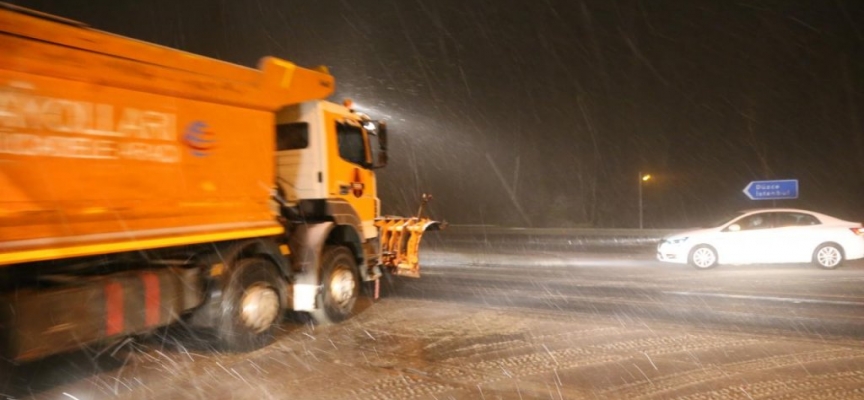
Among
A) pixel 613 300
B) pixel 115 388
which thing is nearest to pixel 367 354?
pixel 115 388

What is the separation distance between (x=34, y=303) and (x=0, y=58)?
6.32 feet

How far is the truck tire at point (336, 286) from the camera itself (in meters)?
8.80

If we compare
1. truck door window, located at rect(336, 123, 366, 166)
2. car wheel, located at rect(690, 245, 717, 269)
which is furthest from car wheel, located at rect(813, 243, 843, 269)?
truck door window, located at rect(336, 123, 366, 166)

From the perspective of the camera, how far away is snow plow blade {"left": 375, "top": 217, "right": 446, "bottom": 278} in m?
11.0

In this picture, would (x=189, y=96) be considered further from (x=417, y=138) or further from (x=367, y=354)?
(x=417, y=138)

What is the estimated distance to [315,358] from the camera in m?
7.02

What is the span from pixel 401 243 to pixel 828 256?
9.79 metres

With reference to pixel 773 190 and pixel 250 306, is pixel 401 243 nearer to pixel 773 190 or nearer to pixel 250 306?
pixel 250 306

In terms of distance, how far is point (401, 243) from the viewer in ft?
37.1

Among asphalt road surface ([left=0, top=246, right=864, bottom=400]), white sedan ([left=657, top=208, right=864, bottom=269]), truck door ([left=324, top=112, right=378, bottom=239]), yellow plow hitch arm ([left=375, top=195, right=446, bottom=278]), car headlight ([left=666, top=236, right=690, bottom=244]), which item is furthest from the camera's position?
car headlight ([left=666, top=236, right=690, bottom=244])

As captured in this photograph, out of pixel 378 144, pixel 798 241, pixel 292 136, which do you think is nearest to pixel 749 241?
pixel 798 241

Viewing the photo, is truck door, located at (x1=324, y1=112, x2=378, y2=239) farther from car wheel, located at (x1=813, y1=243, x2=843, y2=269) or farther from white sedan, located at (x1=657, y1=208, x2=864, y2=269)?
car wheel, located at (x1=813, y1=243, x2=843, y2=269)

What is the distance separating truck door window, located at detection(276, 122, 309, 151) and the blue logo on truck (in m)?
2.04

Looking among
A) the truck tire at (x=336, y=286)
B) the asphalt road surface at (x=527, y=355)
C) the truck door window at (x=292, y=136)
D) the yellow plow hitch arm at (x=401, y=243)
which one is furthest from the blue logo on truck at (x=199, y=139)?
the yellow plow hitch arm at (x=401, y=243)
